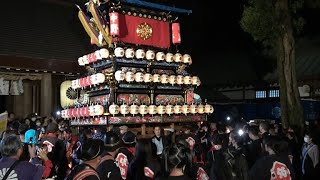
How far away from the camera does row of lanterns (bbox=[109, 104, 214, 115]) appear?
13.4 m

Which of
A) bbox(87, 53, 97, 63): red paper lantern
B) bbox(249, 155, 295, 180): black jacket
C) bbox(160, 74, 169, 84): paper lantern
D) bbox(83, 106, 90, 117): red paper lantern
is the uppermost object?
bbox(87, 53, 97, 63): red paper lantern

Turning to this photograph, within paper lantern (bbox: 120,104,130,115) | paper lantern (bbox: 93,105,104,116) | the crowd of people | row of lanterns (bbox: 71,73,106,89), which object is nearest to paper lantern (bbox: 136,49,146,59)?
row of lanterns (bbox: 71,73,106,89)

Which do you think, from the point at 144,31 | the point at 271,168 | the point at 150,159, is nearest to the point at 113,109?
the point at 144,31

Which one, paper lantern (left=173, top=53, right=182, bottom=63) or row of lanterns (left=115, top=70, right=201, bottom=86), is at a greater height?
paper lantern (left=173, top=53, right=182, bottom=63)

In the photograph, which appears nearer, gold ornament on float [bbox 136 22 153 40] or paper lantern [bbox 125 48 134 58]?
paper lantern [bbox 125 48 134 58]

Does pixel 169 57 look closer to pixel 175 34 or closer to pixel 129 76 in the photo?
pixel 175 34

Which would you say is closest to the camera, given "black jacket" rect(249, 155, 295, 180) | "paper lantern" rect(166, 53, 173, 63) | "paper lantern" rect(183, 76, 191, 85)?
"black jacket" rect(249, 155, 295, 180)

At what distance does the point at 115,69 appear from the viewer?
1397 cm

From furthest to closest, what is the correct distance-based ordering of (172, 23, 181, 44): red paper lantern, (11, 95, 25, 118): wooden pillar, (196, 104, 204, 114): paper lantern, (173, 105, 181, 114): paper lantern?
1. (11, 95, 25, 118): wooden pillar
2. (172, 23, 181, 44): red paper lantern
3. (196, 104, 204, 114): paper lantern
4. (173, 105, 181, 114): paper lantern

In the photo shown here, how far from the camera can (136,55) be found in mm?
14453

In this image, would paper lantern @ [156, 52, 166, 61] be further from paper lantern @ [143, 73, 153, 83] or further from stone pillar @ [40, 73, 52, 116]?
stone pillar @ [40, 73, 52, 116]

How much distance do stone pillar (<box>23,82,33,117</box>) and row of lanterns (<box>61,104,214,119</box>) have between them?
5308 millimetres

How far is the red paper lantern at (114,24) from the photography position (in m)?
14.1

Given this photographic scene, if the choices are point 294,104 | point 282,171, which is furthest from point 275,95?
point 282,171
